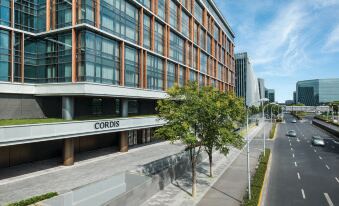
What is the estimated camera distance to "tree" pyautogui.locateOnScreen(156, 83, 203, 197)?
20547 mm

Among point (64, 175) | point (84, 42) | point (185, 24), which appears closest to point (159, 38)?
point (185, 24)

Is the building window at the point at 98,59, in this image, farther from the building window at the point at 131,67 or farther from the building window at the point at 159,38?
the building window at the point at 159,38

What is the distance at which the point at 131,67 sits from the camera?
40.2 metres

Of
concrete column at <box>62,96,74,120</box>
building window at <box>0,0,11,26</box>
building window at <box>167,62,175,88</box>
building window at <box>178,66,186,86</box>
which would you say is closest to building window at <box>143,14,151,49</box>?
building window at <box>167,62,175,88</box>

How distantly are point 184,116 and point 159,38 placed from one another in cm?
2934

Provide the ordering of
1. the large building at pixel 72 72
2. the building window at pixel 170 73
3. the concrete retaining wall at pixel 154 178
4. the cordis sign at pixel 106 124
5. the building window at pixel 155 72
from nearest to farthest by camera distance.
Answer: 1. the concrete retaining wall at pixel 154 178
2. the large building at pixel 72 72
3. the cordis sign at pixel 106 124
4. the building window at pixel 155 72
5. the building window at pixel 170 73

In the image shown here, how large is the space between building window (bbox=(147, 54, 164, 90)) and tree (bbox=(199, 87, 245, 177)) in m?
23.3

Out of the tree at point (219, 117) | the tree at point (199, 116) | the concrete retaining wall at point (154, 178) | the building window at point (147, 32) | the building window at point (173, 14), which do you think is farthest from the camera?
the building window at point (173, 14)

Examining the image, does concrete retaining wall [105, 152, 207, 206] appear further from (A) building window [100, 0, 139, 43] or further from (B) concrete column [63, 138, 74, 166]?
(A) building window [100, 0, 139, 43]

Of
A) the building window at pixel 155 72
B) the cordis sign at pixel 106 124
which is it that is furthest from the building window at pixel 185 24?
the cordis sign at pixel 106 124

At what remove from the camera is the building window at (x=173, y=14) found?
51.5 m

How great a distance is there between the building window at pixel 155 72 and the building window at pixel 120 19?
5330mm

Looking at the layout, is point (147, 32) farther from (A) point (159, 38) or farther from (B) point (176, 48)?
(B) point (176, 48)

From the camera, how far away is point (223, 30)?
280 feet
